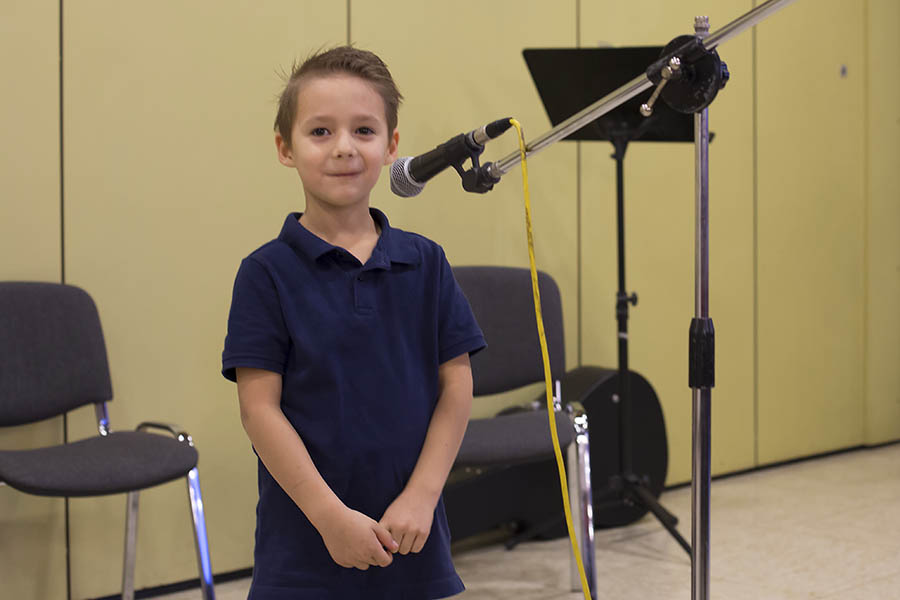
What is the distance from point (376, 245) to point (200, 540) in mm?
1203

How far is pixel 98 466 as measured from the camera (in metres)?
1.96

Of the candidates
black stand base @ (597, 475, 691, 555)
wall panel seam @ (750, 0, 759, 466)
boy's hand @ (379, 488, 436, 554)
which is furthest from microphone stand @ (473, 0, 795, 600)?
wall panel seam @ (750, 0, 759, 466)

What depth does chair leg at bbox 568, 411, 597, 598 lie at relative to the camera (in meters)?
2.34

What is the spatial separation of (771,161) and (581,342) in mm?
1315

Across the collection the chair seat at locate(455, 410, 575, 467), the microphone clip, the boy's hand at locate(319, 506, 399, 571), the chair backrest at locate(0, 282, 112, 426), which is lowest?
the chair seat at locate(455, 410, 575, 467)

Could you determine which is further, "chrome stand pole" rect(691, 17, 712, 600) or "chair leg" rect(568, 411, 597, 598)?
"chair leg" rect(568, 411, 597, 598)

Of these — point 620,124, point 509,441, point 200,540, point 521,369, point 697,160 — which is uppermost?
point 620,124

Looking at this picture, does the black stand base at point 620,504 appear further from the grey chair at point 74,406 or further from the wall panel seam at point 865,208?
the wall panel seam at point 865,208

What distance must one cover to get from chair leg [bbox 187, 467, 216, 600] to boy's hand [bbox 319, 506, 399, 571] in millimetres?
1104

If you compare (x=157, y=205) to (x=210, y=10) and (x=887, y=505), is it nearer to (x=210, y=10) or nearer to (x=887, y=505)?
(x=210, y=10)

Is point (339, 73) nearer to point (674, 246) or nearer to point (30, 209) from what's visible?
point (30, 209)

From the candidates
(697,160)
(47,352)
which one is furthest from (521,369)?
(697,160)

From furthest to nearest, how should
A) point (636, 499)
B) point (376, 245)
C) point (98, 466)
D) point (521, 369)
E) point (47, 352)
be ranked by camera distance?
point (636, 499)
point (521, 369)
point (47, 352)
point (98, 466)
point (376, 245)

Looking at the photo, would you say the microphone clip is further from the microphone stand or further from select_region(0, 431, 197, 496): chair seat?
select_region(0, 431, 197, 496): chair seat
